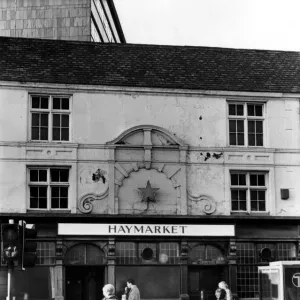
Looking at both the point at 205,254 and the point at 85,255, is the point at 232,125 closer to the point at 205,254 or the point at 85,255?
the point at 205,254

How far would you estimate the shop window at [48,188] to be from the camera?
105 ft

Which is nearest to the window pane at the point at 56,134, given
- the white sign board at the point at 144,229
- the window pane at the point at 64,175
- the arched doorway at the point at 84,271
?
the window pane at the point at 64,175

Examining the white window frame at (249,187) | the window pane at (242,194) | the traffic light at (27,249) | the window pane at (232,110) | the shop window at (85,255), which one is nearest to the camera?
the traffic light at (27,249)

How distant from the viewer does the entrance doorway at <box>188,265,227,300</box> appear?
32188 mm

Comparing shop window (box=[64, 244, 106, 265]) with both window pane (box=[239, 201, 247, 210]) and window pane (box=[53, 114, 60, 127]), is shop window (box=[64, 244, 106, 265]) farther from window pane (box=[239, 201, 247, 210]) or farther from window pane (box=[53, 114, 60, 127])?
window pane (box=[239, 201, 247, 210])

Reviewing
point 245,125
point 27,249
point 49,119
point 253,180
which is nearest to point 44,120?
point 49,119

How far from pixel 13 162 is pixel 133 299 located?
306 inches

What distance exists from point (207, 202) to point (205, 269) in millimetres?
2459

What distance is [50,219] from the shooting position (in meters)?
31.3

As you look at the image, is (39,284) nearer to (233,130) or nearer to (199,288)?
(199,288)

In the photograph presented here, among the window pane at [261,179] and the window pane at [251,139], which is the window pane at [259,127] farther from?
the window pane at [261,179]

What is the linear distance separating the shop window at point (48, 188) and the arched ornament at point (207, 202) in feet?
15.3

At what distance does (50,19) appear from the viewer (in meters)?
51.9

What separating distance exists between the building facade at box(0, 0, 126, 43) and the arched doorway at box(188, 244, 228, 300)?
71.3 ft
